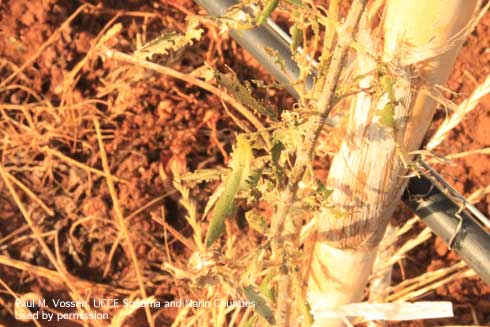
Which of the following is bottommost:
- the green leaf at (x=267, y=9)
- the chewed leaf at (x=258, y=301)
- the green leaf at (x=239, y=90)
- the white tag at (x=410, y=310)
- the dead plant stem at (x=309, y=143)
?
the white tag at (x=410, y=310)

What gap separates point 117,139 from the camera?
1459mm

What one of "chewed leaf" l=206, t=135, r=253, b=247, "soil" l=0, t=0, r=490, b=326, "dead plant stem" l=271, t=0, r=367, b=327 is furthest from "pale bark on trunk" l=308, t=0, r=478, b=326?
"soil" l=0, t=0, r=490, b=326

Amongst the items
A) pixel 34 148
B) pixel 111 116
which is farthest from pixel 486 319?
pixel 34 148

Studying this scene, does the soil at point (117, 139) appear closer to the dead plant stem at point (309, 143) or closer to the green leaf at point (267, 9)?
the dead plant stem at point (309, 143)

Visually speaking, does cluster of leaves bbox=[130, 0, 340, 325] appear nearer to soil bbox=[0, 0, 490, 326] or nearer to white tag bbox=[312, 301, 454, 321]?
white tag bbox=[312, 301, 454, 321]

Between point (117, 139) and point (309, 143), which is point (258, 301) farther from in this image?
point (117, 139)

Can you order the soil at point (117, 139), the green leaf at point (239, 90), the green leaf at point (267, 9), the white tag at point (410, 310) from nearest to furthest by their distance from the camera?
the green leaf at point (267, 9)
the green leaf at point (239, 90)
the white tag at point (410, 310)
the soil at point (117, 139)

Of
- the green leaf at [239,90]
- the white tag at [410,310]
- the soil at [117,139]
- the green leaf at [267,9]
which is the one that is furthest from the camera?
the soil at [117,139]

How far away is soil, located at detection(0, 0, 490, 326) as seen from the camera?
138 centimetres

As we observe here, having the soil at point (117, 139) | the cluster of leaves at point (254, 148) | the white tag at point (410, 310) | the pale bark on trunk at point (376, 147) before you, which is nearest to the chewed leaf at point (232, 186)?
the cluster of leaves at point (254, 148)

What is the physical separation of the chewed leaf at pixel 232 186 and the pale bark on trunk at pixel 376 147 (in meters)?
0.16

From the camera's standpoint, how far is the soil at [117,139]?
4.54 ft

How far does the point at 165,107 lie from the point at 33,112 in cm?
34

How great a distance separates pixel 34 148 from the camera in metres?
1.47
